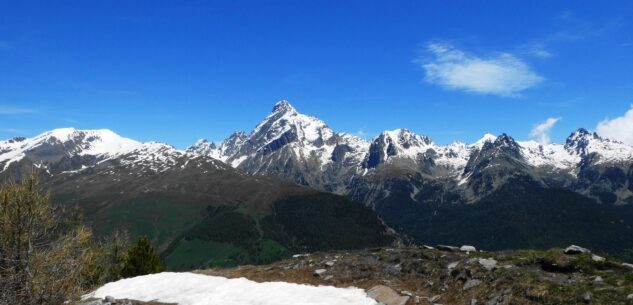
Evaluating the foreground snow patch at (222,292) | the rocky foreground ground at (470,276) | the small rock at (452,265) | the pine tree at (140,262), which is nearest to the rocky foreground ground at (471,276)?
the rocky foreground ground at (470,276)

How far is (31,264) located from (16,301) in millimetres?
2165

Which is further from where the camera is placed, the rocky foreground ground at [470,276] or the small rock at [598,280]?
the small rock at [598,280]

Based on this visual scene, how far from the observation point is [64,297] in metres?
21.7

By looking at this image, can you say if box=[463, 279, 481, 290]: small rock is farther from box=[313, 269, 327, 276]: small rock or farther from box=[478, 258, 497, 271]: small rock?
box=[313, 269, 327, 276]: small rock

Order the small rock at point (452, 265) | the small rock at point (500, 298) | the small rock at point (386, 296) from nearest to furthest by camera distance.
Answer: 1. the small rock at point (500, 298)
2. the small rock at point (386, 296)
3. the small rock at point (452, 265)

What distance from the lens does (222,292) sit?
1419 inches

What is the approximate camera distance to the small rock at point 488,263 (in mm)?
31409

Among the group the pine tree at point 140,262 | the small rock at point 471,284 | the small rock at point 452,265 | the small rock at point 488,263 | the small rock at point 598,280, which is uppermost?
the small rock at point 488,263

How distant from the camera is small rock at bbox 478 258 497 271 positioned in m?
31.4

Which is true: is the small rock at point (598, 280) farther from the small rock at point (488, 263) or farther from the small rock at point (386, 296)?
the small rock at point (386, 296)

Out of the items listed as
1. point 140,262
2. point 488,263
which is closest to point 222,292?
point 488,263

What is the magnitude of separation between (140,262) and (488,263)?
58.7 meters

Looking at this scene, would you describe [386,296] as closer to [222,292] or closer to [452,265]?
[452,265]

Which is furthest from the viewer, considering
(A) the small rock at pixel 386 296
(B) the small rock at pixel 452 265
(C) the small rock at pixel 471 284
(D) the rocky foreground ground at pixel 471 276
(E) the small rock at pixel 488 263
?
(B) the small rock at pixel 452 265
